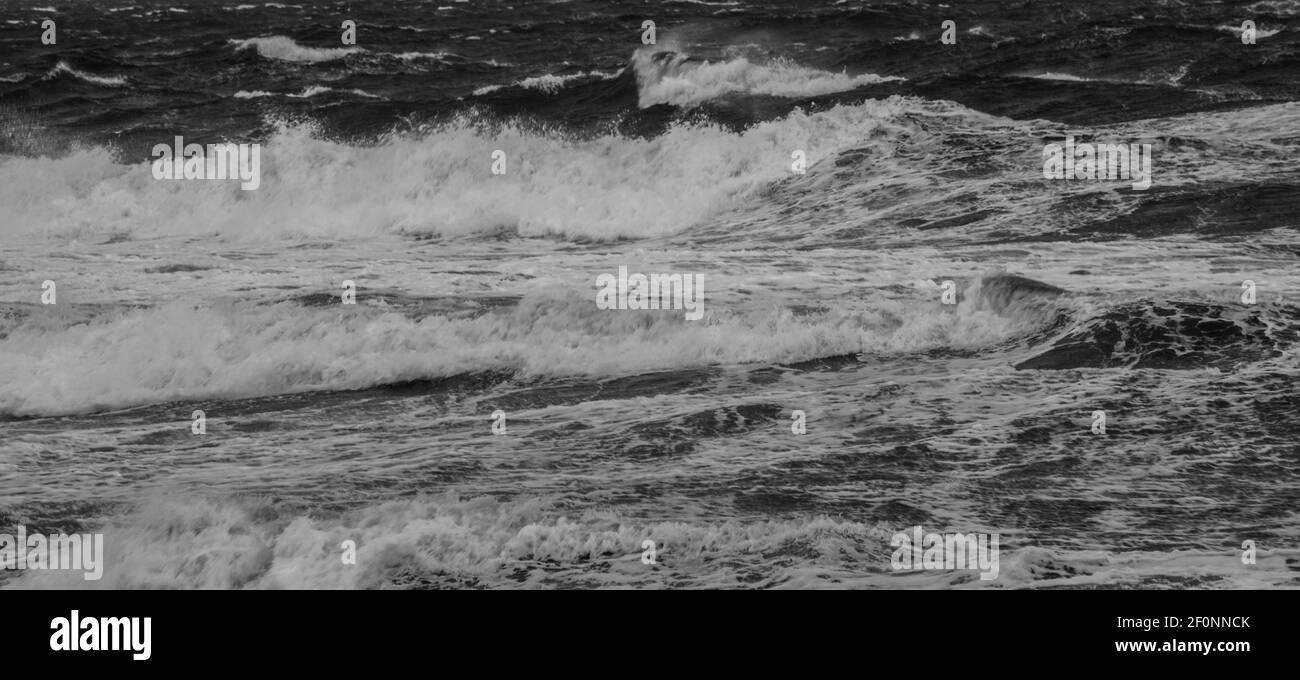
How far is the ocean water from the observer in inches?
347

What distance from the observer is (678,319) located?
1361 centimetres

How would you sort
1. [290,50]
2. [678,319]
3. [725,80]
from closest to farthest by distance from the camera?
→ [678,319], [725,80], [290,50]

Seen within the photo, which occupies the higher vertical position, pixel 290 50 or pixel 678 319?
pixel 290 50

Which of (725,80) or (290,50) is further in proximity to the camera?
(290,50)

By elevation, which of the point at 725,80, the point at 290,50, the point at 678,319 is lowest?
the point at 678,319

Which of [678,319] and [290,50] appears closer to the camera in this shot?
[678,319]

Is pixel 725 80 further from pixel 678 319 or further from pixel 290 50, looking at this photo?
pixel 678 319

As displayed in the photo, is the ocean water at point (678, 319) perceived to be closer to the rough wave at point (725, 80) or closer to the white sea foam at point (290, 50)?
the rough wave at point (725, 80)

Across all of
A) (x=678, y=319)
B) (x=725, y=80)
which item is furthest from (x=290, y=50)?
Answer: (x=678, y=319)

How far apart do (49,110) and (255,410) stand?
17.5m

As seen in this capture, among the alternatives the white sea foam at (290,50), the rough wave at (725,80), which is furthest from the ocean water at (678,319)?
the white sea foam at (290,50)

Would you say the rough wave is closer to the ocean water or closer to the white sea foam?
the ocean water

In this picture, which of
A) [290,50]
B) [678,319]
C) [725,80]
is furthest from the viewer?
[290,50]
